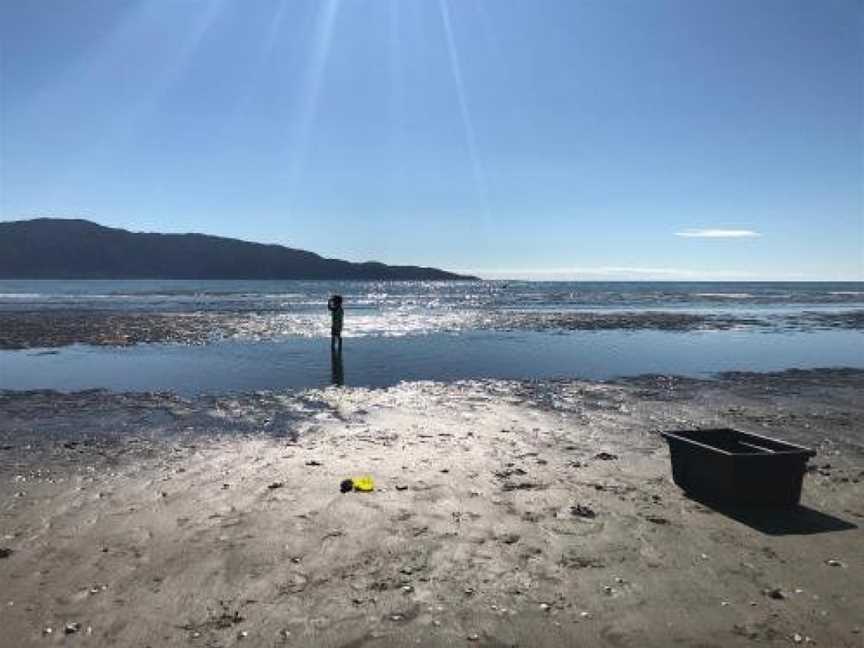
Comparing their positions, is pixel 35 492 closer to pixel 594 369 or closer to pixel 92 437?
pixel 92 437

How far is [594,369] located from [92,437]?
53.2 ft

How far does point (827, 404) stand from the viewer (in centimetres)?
1825

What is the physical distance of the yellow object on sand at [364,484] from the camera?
10248 mm

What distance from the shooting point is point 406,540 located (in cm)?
838

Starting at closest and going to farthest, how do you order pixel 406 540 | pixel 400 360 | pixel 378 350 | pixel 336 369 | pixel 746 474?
pixel 406 540 < pixel 746 474 < pixel 336 369 < pixel 400 360 < pixel 378 350

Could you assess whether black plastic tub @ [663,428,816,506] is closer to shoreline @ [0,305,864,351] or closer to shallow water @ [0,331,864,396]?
shallow water @ [0,331,864,396]

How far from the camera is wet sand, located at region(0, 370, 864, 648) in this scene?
21.1ft

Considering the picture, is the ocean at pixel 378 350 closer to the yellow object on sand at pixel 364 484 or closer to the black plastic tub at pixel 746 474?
the yellow object on sand at pixel 364 484

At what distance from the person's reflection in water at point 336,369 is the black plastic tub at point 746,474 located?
41.0 feet

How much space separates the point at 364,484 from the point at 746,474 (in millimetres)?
4944

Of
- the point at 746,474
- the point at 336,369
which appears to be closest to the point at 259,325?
the point at 336,369

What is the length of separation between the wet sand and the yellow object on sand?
15cm

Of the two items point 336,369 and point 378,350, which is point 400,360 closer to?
point 336,369

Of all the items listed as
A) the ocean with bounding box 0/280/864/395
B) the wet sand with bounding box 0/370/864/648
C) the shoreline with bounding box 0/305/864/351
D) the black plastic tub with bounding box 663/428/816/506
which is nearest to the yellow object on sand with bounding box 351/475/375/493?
the wet sand with bounding box 0/370/864/648
